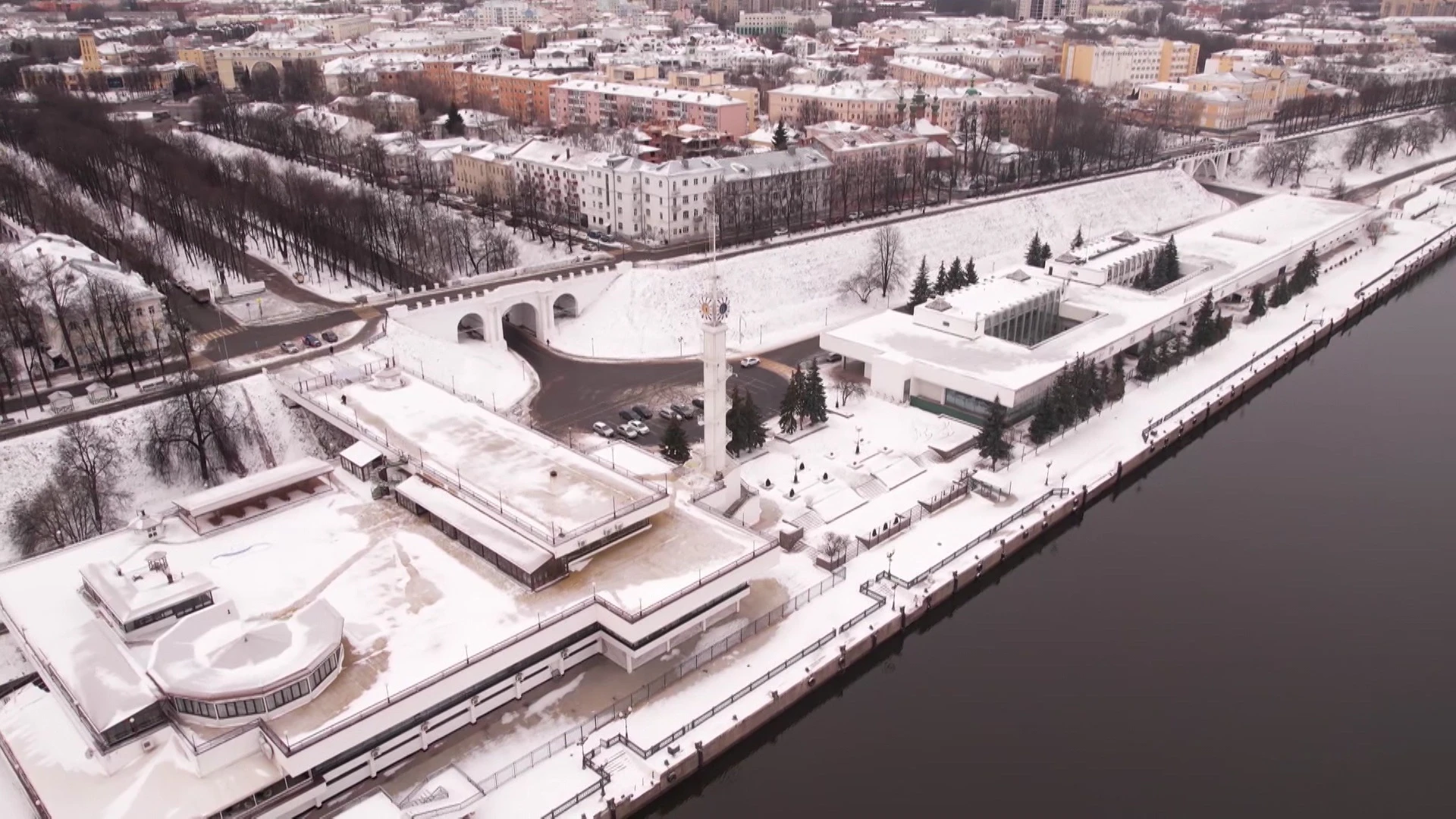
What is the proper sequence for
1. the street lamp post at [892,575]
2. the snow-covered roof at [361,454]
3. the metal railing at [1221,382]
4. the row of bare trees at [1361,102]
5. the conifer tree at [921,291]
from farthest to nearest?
the row of bare trees at [1361,102], the conifer tree at [921,291], the metal railing at [1221,382], the snow-covered roof at [361,454], the street lamp post at [892,575]

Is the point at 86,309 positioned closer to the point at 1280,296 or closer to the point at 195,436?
the point at 195,436

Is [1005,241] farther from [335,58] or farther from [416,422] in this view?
[335,58]

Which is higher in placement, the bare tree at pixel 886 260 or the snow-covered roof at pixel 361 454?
Answer: the snow-covered roof at pixel 361 454

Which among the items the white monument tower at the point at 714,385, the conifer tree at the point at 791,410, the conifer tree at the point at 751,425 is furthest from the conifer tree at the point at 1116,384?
the white monument tower at the point at 714,385

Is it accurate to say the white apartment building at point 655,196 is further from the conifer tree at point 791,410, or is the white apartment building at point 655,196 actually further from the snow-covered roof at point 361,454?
the snow-covered roof at point 361,454

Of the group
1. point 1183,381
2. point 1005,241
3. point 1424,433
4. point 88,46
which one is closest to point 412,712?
point 1183,381

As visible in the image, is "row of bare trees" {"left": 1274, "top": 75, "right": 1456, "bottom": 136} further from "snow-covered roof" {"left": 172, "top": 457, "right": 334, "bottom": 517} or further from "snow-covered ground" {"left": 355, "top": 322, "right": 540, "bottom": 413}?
"snow-covered roof" {"left": 172, "top": 457, "right": 334, "bottom": 517}
